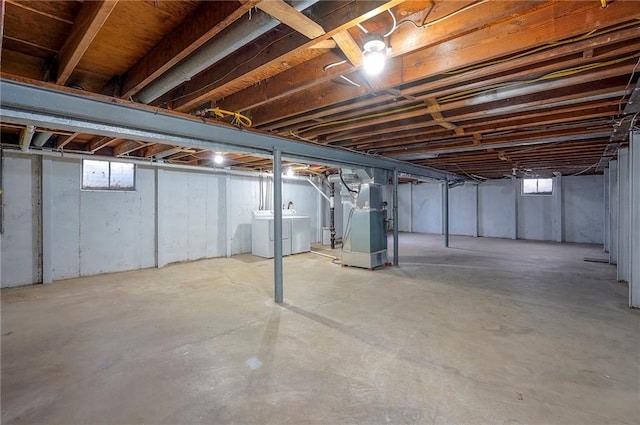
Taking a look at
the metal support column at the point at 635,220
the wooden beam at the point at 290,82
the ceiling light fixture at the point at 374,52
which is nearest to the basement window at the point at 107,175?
the wooden beam at the point at 290,82

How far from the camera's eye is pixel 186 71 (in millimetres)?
1901

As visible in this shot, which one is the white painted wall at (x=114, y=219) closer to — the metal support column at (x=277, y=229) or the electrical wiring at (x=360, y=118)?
the metal support column at (x=277, y=229)

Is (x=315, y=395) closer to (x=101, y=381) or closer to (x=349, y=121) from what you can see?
(x=101, y=381)

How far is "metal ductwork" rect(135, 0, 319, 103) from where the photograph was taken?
1436mm

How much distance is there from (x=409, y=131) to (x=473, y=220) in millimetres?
7741

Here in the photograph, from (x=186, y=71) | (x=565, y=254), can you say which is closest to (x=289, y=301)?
(x=186, y=71)

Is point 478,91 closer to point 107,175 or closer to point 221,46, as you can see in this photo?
point 221,46

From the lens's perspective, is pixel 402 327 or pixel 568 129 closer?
pixel 402 327

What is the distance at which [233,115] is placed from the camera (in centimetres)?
301

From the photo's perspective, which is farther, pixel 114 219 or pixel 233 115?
pixel 114 219

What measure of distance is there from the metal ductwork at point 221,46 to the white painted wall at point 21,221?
361 centimetres

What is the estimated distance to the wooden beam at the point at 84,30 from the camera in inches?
51.8

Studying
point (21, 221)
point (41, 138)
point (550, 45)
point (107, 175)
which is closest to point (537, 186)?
point (550, 45)

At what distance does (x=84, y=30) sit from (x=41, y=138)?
3274 millimetres
